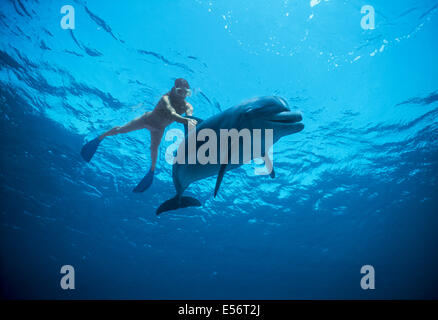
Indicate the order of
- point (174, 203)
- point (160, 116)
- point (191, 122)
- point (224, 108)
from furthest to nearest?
point (224, 108) → point (160, 116) → point (174, 203) → point (191, 122)

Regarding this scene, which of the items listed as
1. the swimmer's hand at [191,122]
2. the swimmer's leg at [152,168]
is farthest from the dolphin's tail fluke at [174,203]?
the swimmer's hand at [191,122]

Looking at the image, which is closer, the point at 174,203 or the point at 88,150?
the point at 174,203

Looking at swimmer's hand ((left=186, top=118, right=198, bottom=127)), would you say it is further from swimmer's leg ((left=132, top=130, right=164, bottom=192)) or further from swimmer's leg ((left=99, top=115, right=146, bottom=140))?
swimmer's leg ((left=99, top=115, right=146, bottom=140))

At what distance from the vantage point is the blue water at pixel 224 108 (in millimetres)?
8047

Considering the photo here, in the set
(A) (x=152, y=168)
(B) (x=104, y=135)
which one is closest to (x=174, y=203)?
(A) (x=152, y=168)

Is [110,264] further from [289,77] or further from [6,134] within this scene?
[289,77]

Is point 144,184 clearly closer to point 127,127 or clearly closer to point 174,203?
point 174,203

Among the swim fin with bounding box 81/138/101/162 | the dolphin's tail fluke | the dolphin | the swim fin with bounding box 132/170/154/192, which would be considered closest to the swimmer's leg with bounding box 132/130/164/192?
the swim fin with bounding box 132/170/154/192

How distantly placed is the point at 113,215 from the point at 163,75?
58.6 feet

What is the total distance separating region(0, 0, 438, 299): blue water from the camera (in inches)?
317

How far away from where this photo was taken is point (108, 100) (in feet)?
35.0

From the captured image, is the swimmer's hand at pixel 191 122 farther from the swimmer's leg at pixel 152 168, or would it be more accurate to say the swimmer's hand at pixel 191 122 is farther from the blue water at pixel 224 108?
the blue water at pixel 224 108

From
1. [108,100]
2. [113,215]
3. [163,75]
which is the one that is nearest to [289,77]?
[163,75]

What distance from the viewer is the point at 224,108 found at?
10.5 metres
